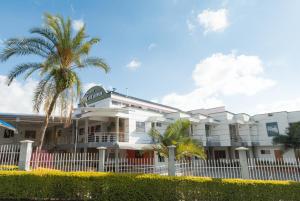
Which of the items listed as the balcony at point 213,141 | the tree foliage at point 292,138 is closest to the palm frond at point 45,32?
the balcony at point 213,141

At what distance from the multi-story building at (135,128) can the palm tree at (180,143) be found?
4.65 meters

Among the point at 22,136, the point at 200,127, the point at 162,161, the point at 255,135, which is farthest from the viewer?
the point at 255,135

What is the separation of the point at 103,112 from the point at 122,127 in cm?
398

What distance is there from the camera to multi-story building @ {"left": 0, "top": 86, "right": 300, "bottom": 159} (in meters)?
21.2

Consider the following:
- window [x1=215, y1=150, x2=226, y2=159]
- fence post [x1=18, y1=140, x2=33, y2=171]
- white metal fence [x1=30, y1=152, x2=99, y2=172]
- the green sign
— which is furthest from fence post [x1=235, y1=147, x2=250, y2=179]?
window [x1=215, y1=150, x2=226, y2=159]

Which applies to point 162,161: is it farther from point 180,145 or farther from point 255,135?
point 255,135

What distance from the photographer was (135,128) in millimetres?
23250

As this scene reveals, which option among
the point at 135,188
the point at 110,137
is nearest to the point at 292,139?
the point at 110,137

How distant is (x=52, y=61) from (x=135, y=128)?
40.5ft

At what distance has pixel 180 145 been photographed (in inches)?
548

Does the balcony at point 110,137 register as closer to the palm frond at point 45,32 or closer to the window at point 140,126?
the window at point 140,126

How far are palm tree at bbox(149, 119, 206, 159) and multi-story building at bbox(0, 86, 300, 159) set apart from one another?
4.65m

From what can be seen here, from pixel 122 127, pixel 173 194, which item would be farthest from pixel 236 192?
pixel 122 127

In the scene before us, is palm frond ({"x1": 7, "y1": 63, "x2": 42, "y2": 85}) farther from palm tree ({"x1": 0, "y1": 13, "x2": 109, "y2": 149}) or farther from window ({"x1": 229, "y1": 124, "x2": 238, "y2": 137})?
window ({"x1": 229, "y1": 124, "x2": 238, "y2": 137})
